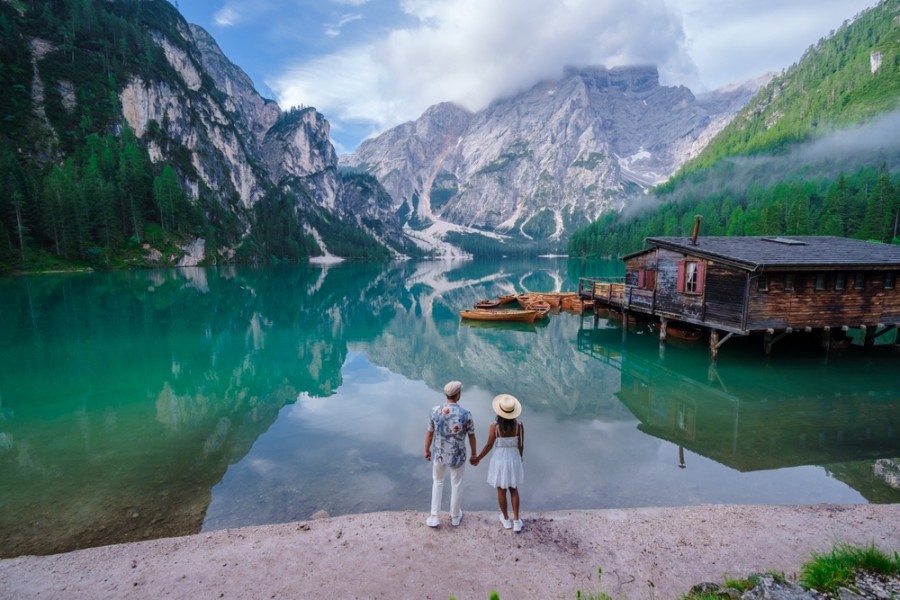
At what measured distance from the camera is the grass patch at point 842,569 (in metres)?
5.33

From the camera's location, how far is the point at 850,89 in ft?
545

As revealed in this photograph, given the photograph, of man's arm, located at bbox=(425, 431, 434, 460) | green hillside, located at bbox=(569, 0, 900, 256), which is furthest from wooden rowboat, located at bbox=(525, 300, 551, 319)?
green hillside, located at bbox=(569, 0, 900, 256)

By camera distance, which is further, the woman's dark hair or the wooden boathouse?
the wooden boathouse

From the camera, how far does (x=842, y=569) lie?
18.1 ft

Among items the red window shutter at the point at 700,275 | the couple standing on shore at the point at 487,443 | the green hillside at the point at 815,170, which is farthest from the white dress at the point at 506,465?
the green hillside at the point at 815,170

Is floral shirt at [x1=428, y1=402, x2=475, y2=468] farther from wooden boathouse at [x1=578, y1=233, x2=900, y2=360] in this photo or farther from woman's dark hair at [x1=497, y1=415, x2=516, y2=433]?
wooden boathouse at [x1=578, y1=233, x2=900, y2=360]

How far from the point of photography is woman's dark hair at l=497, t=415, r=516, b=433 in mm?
7898

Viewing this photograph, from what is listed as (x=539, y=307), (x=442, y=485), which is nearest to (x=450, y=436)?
(x=442, y=485)

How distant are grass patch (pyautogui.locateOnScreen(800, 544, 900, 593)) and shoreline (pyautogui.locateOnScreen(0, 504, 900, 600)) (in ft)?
4.50

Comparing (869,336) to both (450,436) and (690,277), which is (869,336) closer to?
(690,277)

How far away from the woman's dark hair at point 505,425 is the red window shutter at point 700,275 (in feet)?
72.1

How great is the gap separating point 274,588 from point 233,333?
30.6 metres

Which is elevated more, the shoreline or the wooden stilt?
the shoreline

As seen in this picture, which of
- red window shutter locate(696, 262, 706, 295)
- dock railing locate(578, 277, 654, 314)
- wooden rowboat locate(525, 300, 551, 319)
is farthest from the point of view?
wooden rowboat locate(525, 300, 551, 319)
